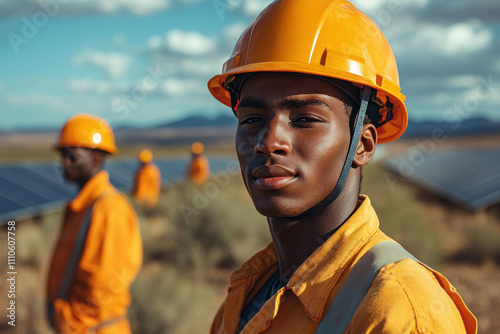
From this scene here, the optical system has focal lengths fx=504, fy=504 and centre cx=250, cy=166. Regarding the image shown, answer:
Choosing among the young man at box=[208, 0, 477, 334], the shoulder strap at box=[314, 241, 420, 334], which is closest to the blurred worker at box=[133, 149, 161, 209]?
the young man at box=[208, 0, 477, 334]

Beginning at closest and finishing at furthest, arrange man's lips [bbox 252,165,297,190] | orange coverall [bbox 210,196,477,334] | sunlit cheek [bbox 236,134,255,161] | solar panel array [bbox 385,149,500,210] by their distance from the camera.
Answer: orange coverall [bbox 210,196,477,334]
man's lips [bbox 252,165,297,190]
sunlit cheek [bbox 236,134,255,161]
solar panel array [bbox 385,149,500,210]

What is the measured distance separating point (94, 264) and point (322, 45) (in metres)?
3.22

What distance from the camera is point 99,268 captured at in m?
4.24

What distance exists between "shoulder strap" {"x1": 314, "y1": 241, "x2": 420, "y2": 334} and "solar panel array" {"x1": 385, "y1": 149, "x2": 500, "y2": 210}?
47.2 feet

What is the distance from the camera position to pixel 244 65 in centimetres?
181

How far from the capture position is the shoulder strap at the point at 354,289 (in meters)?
1.36

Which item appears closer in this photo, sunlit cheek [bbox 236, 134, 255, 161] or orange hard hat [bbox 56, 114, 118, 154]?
sunlit cheek [bbox 236, 134, 255, 161]

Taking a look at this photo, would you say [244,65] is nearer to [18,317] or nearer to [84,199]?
[84,199]

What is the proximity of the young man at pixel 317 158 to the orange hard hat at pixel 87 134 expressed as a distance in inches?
141

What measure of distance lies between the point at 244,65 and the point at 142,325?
6.29 meters

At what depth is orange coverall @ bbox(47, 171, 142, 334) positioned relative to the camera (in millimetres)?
4215

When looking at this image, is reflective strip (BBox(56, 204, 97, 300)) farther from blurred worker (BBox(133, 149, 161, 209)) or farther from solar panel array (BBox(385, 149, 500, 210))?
solar panel array (BBox(385, 149, 500, 210))

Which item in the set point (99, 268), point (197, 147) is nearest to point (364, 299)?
point (99, 268)

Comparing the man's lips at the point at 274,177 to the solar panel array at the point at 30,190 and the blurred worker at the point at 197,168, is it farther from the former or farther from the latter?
the blurred worker at the point at 197,168
